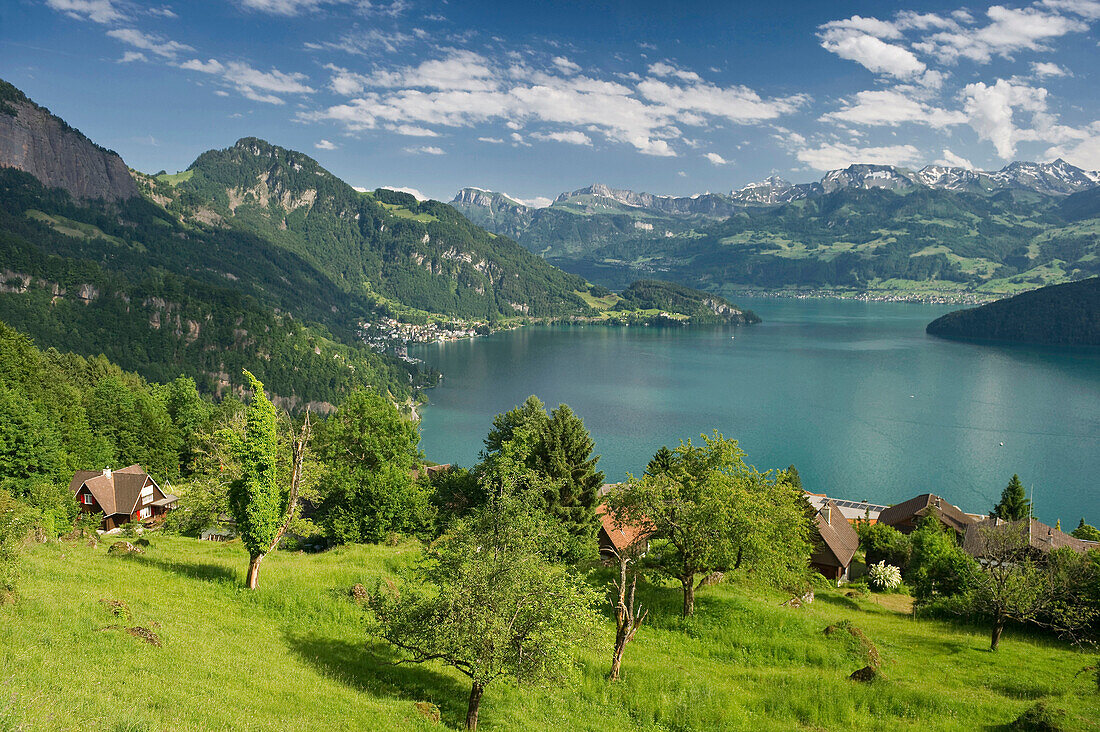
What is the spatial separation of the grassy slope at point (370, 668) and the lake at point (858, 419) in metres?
68.9

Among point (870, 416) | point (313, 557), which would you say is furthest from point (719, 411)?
point (313, 557)

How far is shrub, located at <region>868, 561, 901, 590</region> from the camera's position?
139 feet

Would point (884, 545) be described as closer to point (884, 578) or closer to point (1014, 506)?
point (884, 578)

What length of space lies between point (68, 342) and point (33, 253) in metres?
35.6

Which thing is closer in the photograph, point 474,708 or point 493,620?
point 493,620

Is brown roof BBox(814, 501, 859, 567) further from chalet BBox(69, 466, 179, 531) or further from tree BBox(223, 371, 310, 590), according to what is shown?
chalet BBox(69, 466, 179, 531)

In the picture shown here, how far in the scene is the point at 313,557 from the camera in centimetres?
3444

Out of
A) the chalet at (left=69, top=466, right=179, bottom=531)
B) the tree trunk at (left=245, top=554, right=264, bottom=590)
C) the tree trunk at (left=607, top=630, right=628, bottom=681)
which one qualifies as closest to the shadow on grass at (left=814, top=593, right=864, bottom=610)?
the tree trunk at (left=607, top=630, right=628, bottom=681)

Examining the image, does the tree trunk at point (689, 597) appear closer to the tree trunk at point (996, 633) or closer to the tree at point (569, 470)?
the tree trunk at point (996, 633)

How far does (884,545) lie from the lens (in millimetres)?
50781

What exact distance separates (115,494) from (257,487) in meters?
39.9

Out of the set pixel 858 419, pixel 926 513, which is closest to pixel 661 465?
pixel 926 513

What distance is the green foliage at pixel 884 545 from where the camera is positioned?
49447mm

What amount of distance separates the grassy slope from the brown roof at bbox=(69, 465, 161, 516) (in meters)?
28.2
